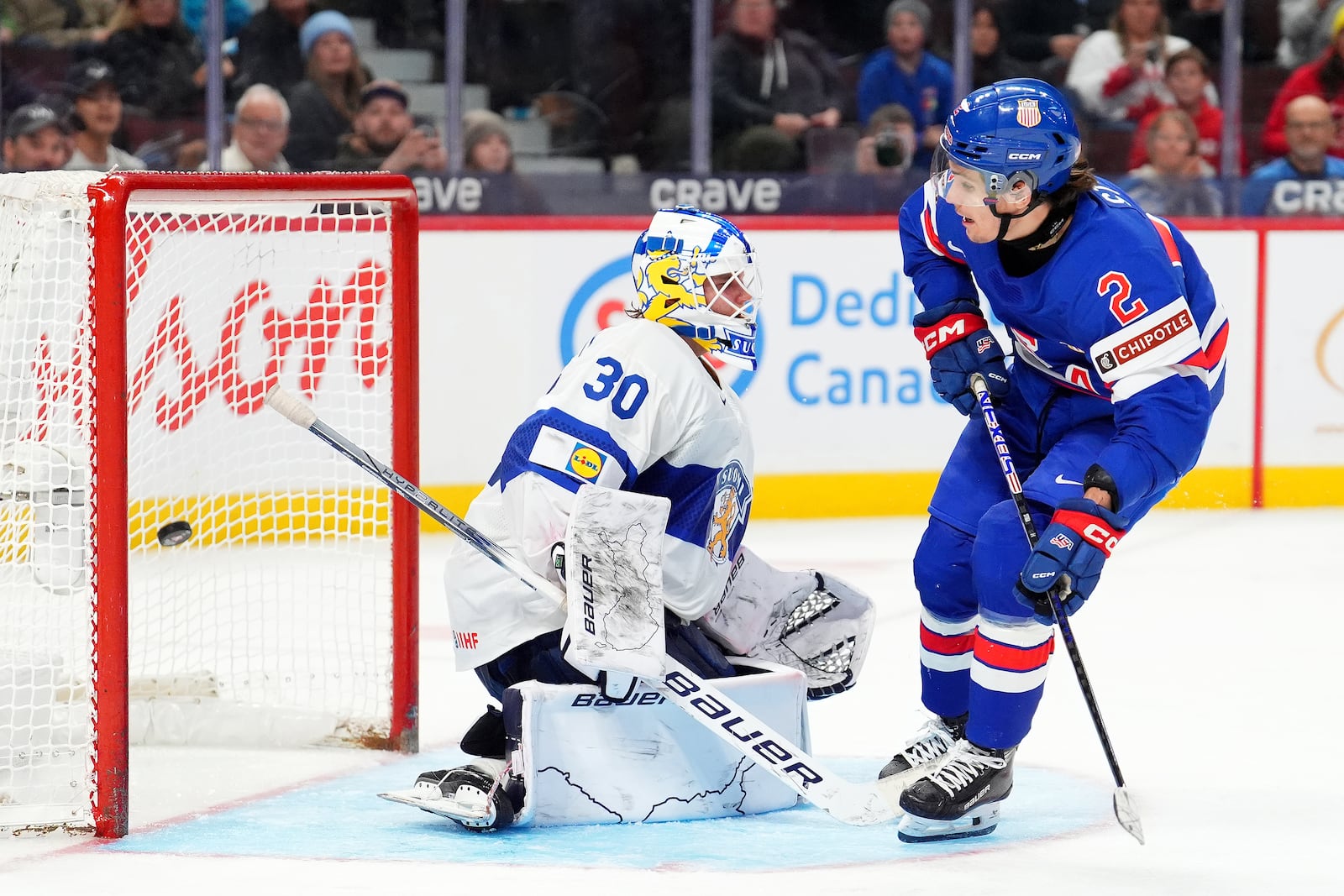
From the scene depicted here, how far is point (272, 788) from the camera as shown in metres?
3.19

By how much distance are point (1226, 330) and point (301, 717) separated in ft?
5.63

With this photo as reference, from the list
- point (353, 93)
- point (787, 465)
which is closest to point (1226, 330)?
point (787, 465)

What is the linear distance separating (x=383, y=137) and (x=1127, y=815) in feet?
13.2

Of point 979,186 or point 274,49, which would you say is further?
point 274,49

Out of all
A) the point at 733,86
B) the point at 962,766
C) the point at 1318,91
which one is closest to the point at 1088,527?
Answer: the point at 962,766

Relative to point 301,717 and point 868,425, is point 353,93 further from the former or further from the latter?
point 301,717

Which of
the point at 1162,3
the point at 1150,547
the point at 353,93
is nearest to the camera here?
the point at 1150,547

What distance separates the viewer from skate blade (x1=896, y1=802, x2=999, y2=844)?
2.83 metres

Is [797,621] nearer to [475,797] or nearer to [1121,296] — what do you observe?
[475,797]

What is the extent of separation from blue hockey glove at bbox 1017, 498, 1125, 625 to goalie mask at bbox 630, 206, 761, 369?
573 mm

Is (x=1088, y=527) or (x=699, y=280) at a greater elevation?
(x=699, y=280)

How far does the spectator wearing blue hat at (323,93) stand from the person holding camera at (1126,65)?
2.41 meters

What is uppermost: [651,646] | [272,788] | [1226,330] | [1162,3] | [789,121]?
[1162,3]

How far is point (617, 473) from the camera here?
2.80 metres
